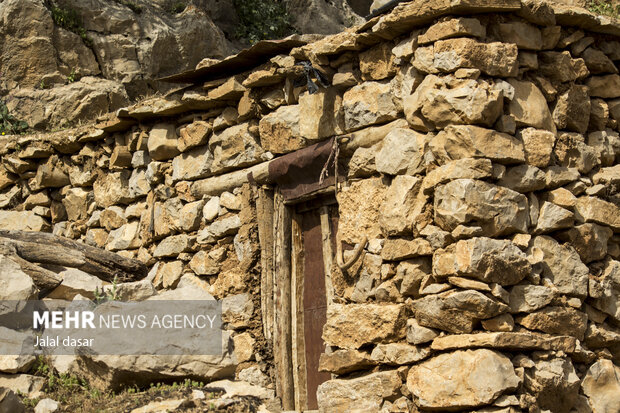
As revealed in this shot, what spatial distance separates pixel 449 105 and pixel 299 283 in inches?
89.0

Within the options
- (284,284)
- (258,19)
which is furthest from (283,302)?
(258,19)

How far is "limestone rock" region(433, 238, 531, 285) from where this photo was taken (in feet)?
17.5

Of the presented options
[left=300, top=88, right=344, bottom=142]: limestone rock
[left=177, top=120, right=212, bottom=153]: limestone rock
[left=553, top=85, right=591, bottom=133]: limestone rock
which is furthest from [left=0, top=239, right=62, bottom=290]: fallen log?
Answer: [left=553, top=85, right=591, bottom=133]: limestone rock

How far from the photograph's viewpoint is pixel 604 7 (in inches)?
279

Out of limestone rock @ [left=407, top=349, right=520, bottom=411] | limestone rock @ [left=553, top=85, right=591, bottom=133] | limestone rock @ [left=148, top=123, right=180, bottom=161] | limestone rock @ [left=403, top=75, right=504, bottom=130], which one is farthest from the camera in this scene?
limestone rock @ [left=148, top=123, right=180, bottom=161]

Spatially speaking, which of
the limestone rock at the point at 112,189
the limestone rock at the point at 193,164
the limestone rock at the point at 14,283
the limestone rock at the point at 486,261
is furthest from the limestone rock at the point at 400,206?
the limestone rock at the point at 112,189

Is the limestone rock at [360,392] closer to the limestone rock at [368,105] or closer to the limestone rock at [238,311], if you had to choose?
the limestone rock at [238,311]

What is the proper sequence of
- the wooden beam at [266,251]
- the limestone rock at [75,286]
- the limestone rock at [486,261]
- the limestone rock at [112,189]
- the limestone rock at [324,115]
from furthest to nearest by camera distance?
the limestone rock at [112,189] → the limestone rock at [75,286] → the wooden beam at [266,251] → the limestone rock at [324,115] → the limestone rock at [486,261]

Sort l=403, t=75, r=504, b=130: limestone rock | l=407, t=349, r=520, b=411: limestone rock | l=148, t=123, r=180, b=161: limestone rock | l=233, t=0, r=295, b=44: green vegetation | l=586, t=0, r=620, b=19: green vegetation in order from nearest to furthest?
l=407, t=349, r=520, b=411: limestone rock → l=403, t=75, r=504, b=130: limestone rock → l=586, t=0, r=620, b=19: green vegetation → l=148, t=123, r=180, b=161: limestone rock → l=233, t=0, r=295, b=44: green vegetation

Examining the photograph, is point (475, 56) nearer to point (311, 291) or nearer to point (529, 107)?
point (529, 107)

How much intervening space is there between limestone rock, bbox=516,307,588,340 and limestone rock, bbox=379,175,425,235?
0.99m

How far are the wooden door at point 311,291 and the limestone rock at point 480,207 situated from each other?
157 centimetres

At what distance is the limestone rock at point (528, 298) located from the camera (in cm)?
546

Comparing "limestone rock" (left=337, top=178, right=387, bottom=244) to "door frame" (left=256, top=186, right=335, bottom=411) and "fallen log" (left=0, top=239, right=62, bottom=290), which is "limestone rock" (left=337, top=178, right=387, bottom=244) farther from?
"fallen log" (left=0, top=239, right=62, bottom=290)
